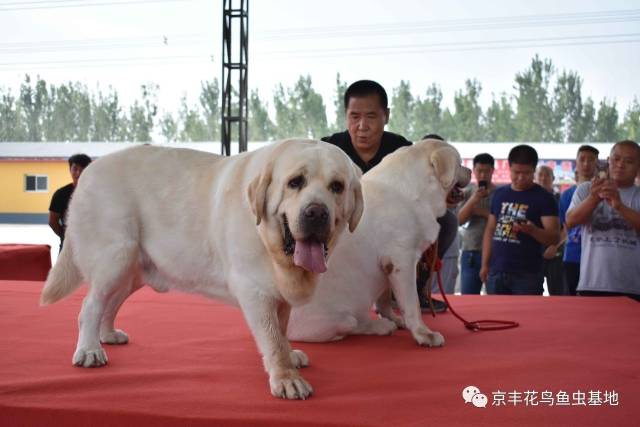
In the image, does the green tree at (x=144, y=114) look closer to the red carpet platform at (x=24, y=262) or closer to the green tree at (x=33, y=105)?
the green tree at (x=33, y=105)

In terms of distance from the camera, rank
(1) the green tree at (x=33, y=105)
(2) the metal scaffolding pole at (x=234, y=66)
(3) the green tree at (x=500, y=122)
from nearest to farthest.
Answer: (2) the metal scaffolding pole at (x=234, y=66) < (3) the green tree at (x=500, y=122) < (1) the green tree at (x=33, y=105)

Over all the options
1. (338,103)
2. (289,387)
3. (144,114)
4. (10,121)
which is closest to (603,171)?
(289,387)

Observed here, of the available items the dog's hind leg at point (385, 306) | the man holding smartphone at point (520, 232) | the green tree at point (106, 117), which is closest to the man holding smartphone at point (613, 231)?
the man holding smartphone at point (520, 232)

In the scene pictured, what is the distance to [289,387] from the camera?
6.06 ft

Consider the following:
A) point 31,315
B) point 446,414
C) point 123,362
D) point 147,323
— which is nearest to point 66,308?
point 31,315

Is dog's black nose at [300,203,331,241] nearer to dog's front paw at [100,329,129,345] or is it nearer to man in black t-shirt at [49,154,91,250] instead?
dog's front paw at [100,329,129,345]

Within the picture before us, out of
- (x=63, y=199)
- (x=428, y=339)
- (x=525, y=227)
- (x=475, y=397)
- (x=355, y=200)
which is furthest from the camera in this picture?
(x=63, y=199)

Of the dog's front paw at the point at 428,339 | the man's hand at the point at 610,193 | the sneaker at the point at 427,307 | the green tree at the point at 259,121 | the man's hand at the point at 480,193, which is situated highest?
the green tree at the point at 259,121

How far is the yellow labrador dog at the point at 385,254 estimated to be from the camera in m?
2.69

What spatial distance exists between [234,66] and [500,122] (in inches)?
568

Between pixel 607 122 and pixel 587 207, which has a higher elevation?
pixel 607 122

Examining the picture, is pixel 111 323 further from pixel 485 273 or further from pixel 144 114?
pixel 144 114

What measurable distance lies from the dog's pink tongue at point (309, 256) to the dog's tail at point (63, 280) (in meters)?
1.13

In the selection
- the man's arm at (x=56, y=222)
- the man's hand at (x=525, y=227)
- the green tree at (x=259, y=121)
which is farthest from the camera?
the green tree at (x=259, y=121)
